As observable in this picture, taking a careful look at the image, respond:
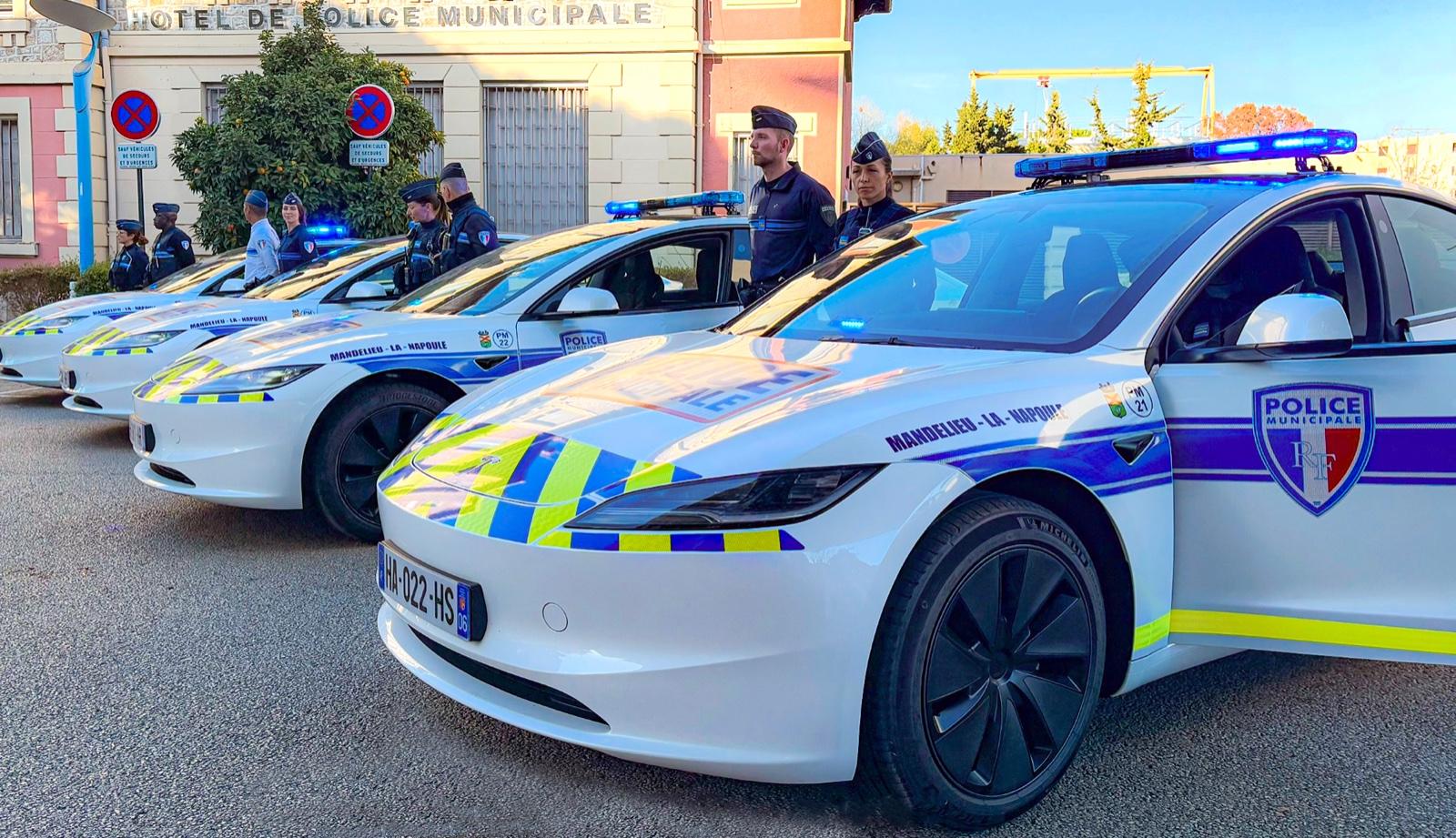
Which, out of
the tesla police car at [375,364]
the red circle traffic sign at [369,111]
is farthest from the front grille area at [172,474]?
the red circle traffic sign at [369,111]

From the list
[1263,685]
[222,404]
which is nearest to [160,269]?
[222,404]

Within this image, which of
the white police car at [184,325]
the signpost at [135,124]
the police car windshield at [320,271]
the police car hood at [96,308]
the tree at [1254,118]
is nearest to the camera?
the white police car at [184,325]

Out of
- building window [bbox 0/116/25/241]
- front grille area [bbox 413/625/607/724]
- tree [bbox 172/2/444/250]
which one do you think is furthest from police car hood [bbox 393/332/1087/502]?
building window [bbox 0/116/25/241]

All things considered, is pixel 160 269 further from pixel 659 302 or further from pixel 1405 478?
pixel 1405 478

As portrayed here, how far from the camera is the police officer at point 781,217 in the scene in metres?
6.05

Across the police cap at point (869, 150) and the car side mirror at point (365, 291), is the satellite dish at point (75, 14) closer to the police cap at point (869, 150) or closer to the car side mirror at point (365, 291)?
the car side mirror at point (365, 291)

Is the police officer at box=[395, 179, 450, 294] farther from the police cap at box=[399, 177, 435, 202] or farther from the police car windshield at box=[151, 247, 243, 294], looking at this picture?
the police car windshield at box=[151, 247, 243, 294]

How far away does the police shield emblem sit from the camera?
2.85 m

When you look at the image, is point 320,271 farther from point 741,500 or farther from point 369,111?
point 741,500

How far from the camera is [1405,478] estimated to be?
285 centimetres

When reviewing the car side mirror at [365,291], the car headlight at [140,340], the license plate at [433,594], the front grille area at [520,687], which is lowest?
the front grille area at [520,687]

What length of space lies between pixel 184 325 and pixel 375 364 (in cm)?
344

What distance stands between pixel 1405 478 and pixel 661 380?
5.78 feet

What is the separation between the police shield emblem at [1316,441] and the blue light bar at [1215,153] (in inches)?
37.4
